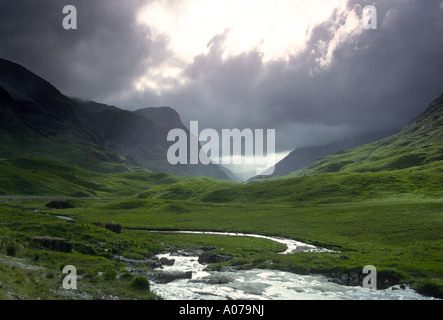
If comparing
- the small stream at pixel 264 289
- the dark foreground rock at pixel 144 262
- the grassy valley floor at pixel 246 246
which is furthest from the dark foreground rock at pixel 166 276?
the dark foreground rock at pixel 144 262

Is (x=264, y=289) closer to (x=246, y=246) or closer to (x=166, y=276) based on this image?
(x=166, y=276)

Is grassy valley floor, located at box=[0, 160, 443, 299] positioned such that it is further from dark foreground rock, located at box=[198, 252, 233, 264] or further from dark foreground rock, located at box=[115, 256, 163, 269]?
dark foreground rock, located at box=[198, 252, 233, 264]

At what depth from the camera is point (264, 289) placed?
2903 cm

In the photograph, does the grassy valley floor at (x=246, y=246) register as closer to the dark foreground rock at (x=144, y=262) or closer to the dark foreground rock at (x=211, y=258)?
the dark foreground rock at (x=144, y=262)

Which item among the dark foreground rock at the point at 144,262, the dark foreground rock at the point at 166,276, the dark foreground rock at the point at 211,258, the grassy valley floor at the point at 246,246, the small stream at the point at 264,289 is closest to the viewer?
the small stream at the point at 264,289

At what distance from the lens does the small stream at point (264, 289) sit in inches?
1051

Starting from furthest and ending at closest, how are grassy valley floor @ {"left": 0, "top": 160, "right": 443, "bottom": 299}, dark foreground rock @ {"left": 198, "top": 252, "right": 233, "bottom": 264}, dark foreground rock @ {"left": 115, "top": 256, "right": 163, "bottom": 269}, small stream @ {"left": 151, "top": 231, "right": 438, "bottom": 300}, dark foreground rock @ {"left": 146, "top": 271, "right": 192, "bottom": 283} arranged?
dark foreground rock @ {"left": 198, "top": 252, "right": 233, "bottom": 264} < dark foreground rock @ {"left": 115, "top": 256, "right": 163, "bottom": 269} < dark foreground rock @ {"left": 146, "top": 271, "right": 192, "bottom": 283} < grassy valley floor @ {"left": 0, "top": 160, "right": 443, "bottom": 299} < small stream @ {"left": 151, "top": 231, "right": 438, "bottom": 300}

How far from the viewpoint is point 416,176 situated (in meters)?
138

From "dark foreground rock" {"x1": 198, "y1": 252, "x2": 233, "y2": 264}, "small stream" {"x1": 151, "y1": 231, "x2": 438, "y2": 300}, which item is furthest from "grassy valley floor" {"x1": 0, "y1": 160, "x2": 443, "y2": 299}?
"dark foreground rock" {"x1": 198, "y1": 252, "x2": 233, "y2": 264}

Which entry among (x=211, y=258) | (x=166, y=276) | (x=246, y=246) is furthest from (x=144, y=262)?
(x=246, y=246)

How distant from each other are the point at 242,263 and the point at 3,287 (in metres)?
28.1

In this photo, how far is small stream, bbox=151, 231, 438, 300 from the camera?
87.6 feet
